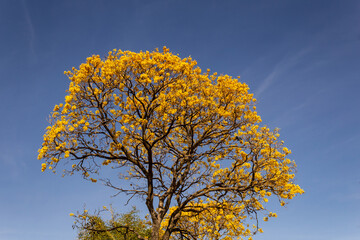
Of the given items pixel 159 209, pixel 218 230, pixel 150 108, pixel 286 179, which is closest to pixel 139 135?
pixel 150 108

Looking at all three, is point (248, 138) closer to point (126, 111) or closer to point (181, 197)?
point (181, 197)

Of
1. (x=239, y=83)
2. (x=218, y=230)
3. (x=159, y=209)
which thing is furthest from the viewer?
(x=218, y=230)

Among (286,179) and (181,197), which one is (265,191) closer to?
(286,179)

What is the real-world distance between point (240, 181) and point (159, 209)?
3592 millimetres

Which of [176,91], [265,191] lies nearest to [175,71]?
[176,91]

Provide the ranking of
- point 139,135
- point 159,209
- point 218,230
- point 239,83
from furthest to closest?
point 218,230 → point 239,83 → point 159,209 → point 139,135

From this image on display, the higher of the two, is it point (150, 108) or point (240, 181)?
point (150, 108)

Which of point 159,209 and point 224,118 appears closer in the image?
point 159,209

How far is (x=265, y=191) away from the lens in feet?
43.0

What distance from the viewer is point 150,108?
12.5m

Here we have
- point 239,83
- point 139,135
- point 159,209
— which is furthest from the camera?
point 239,83

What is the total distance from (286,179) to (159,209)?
5.32 m

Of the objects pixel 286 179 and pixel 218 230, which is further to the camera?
pixel 218 230

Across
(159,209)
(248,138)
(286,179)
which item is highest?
(248,138)
